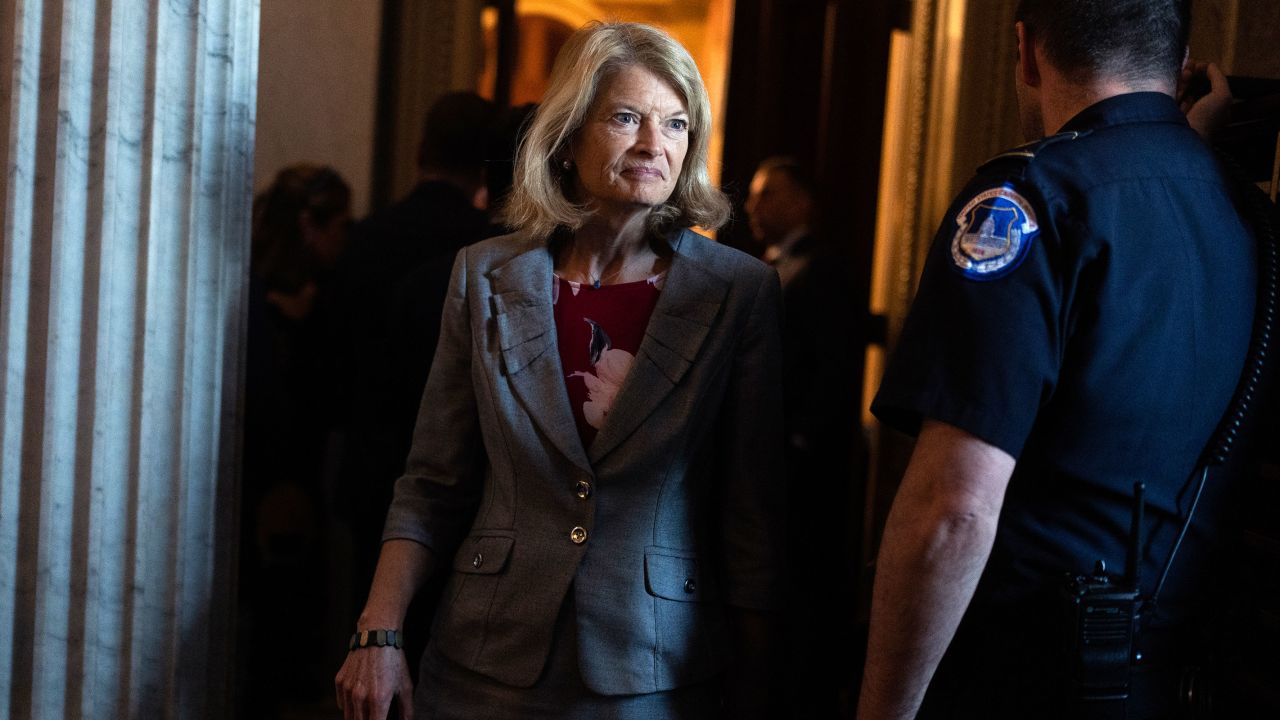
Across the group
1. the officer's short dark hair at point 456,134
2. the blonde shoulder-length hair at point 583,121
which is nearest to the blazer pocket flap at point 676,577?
the blonde shoulder-length hair at point 583,121

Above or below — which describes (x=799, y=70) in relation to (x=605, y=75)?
above

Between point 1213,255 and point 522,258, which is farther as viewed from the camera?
point 522,258

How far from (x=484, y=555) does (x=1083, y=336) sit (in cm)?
83

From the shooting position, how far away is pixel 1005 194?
1.28 metres

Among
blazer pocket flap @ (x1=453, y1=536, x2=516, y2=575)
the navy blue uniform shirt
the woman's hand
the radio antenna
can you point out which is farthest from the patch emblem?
the woman's hand

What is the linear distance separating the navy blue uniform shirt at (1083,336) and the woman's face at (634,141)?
1.59ft

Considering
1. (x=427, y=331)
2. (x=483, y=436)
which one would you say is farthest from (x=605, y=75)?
(x=427, y=331)

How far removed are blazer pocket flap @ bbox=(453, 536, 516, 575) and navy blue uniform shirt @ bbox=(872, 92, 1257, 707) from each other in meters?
0.57

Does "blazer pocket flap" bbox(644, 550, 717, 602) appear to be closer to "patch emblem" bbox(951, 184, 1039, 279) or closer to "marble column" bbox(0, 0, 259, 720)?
"patch emblem" bbox(951, 184, 1039, 279)

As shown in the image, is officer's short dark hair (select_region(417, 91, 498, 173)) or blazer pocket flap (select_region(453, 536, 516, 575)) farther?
officer's short dark hair (select_region(417, 91, 498, 173))

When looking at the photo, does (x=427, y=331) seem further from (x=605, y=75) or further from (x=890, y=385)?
(x=890, y=385)

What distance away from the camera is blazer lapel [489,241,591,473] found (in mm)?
1609

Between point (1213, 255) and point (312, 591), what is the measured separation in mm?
3311

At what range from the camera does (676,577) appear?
1590mm
